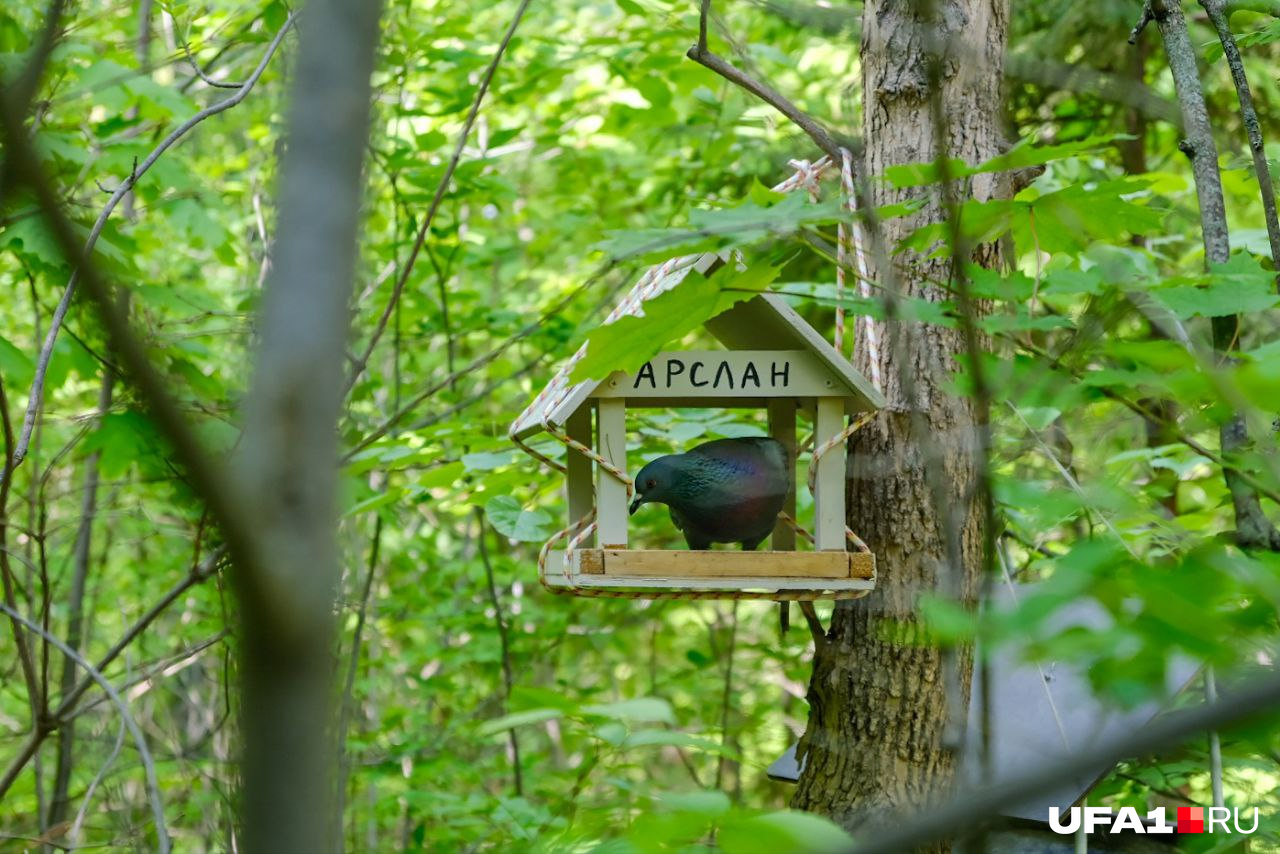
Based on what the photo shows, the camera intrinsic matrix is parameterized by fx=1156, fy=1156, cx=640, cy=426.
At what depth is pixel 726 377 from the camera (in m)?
2.00

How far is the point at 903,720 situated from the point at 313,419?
1.74 metres

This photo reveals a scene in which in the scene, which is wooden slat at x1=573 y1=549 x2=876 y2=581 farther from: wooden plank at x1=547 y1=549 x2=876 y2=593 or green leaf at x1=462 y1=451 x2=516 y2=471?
green leaf at x1=462 y1=451 x2=516 y2=471

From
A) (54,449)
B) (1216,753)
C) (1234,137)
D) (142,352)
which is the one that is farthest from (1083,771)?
(54,449)

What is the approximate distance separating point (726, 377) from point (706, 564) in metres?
0.34

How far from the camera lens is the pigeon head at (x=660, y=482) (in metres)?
1.99

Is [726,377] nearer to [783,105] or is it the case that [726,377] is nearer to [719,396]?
[719,396]

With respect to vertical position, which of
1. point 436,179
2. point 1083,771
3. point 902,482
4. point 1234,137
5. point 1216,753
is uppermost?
point 1234,137

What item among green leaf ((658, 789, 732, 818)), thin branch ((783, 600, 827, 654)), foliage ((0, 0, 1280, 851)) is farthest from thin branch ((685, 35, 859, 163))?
green leaf ((658, 789, 732, 818))

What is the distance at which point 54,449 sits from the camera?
522 centimetres

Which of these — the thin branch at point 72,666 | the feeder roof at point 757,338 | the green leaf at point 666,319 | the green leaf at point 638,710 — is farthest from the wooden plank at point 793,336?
the thin branch at point 72,666

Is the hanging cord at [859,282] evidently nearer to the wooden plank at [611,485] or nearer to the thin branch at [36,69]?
the wooden plank at [611,485]

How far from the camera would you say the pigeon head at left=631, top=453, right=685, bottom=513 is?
199 cm

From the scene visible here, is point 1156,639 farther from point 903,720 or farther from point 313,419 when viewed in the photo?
point 903,720

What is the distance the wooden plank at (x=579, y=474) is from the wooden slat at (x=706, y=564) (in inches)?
14.3
